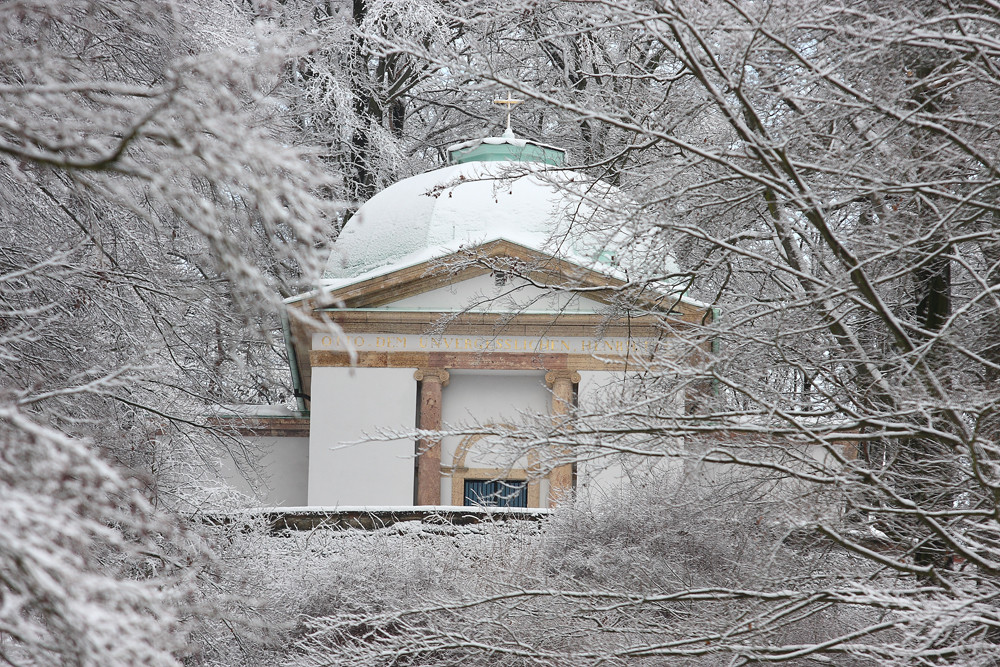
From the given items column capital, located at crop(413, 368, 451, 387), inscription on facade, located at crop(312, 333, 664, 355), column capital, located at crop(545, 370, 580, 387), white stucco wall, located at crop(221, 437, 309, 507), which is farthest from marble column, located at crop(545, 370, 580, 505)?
white stucco wall, located at crop(221, 437, 309, 507)

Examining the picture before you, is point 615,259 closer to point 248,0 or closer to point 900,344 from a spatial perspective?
point 900,344

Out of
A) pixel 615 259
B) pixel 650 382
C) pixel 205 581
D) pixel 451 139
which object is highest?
pixel 451 139

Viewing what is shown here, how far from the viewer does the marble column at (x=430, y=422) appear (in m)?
18.3

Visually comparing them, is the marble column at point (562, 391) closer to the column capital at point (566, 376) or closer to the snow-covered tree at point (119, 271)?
the column capital at point (566, 376)

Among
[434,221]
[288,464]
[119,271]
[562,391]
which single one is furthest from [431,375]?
[119,271]

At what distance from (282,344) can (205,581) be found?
12.3m

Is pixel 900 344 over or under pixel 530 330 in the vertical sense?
under

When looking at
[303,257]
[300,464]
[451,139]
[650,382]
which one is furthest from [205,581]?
[451,139]

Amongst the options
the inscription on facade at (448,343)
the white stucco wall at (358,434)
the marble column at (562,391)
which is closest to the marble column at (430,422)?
the white stucco wall at (358,434)

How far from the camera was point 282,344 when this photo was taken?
20938 millimetres

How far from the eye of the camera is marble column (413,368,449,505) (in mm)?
18312

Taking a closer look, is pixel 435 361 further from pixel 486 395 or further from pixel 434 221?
pixel 434 221

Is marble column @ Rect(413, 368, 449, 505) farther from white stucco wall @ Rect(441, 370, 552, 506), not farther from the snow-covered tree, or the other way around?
the snow-covered tree

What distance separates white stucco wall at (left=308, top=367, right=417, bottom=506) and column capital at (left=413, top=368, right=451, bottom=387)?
0.40 ft
